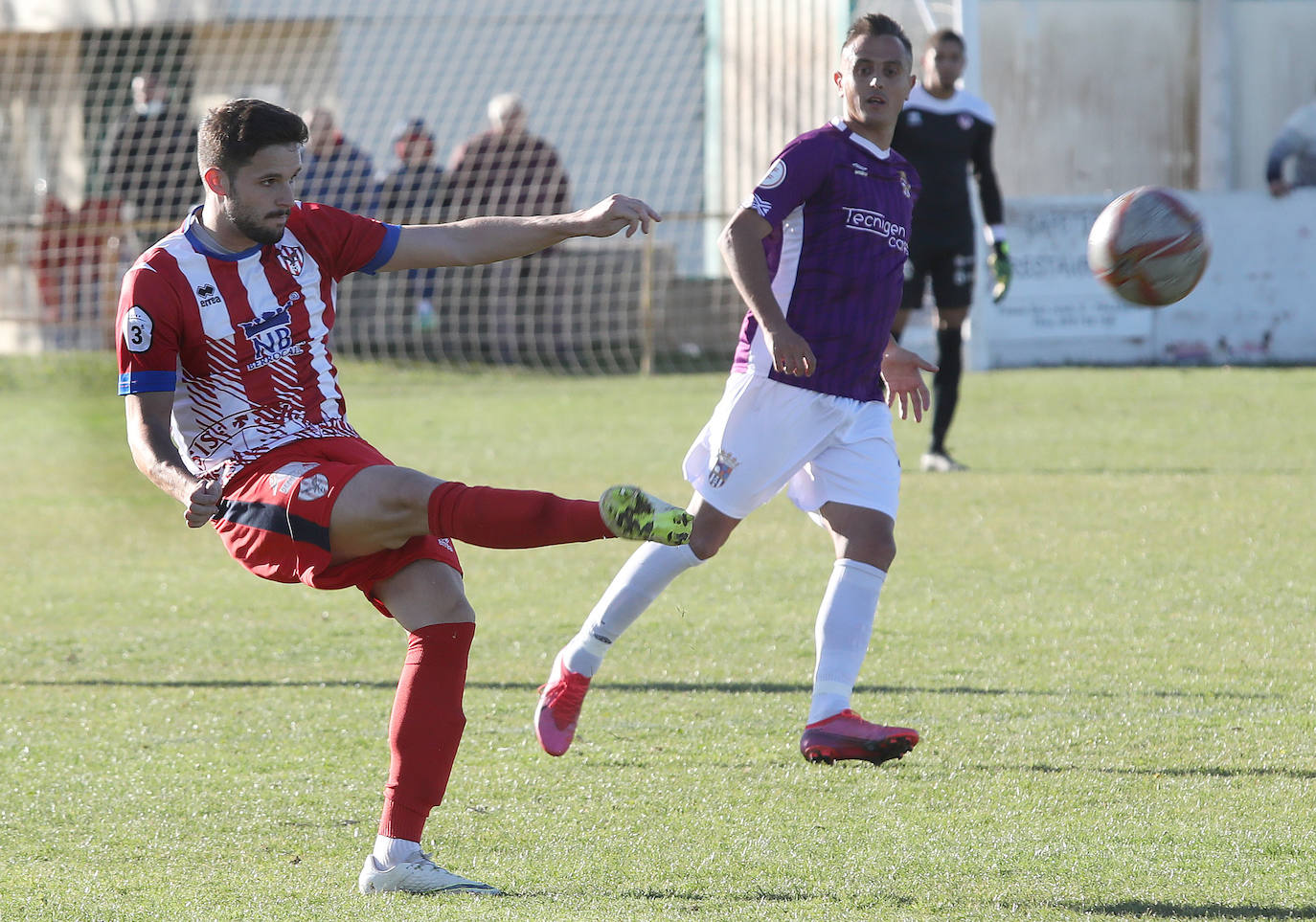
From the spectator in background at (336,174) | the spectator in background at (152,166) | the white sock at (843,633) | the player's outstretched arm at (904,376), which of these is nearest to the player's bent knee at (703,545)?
the white sock at (843,633)

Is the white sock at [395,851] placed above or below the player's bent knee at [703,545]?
below

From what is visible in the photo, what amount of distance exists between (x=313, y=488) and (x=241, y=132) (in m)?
0.77

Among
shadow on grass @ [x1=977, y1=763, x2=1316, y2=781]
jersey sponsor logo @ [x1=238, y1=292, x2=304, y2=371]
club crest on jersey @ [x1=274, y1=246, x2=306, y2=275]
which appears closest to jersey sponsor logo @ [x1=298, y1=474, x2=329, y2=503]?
jersey sponsor logo @ [x1=238, y1=292, x2=304, y2=371]

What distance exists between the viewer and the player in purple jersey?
15.2 feet

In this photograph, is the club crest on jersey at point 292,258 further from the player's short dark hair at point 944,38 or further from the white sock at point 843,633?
the player's short dark hair at point 944,38

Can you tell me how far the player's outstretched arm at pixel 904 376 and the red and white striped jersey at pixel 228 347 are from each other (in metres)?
1.70

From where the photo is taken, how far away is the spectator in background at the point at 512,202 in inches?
626

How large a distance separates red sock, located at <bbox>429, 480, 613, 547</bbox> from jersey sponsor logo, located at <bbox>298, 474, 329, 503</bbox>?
0.24 meters

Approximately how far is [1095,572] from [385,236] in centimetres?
394

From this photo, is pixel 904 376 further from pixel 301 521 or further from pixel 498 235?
pixel 301 521

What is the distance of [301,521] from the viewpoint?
3479mm

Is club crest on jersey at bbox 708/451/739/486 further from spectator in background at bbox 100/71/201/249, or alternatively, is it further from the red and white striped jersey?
spectator in background at bbox 100/71/201/249

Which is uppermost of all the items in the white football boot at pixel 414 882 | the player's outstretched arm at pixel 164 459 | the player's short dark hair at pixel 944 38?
the player's short dark hair at pixel 944 38

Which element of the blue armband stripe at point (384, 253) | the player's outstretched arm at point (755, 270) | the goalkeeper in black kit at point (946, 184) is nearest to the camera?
the blue armband stripe at point (384, 253)
